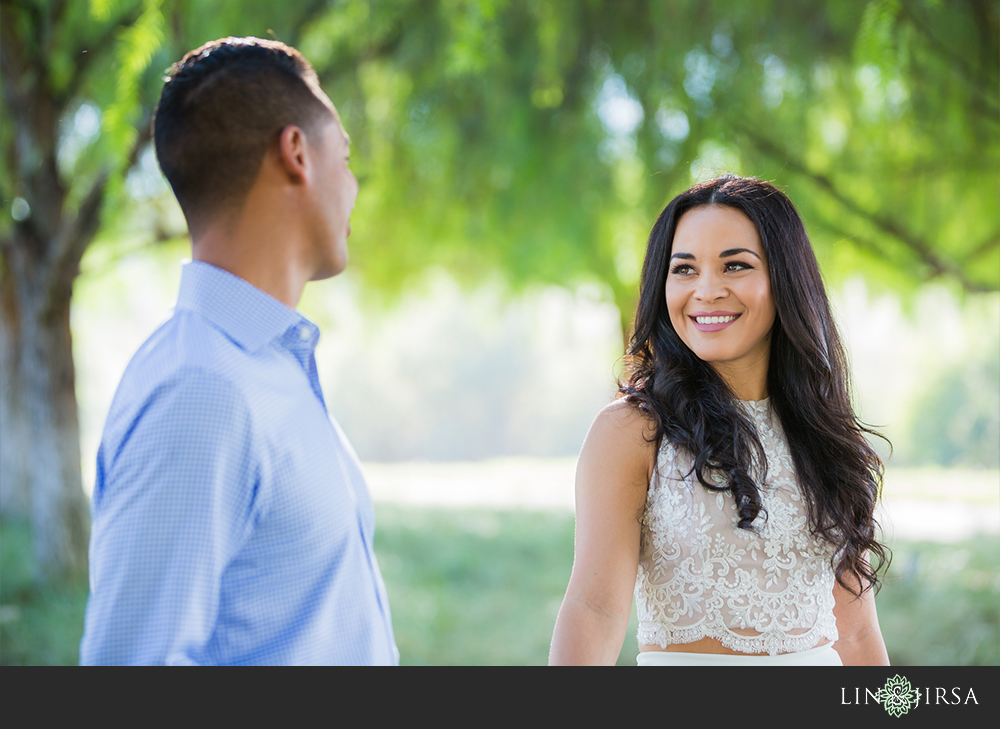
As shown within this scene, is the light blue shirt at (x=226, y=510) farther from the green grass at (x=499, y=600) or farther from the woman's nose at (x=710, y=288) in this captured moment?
the green grass at (x=499, y=600)

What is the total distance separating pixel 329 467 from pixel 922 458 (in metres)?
28.2

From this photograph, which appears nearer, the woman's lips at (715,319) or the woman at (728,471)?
the woman at (728,471)

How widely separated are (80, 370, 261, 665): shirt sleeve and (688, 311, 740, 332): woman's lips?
1.16 m

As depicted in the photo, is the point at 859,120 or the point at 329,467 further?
the point at 859,120

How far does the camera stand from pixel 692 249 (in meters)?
1.93

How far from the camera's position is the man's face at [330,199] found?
1394 millimetres

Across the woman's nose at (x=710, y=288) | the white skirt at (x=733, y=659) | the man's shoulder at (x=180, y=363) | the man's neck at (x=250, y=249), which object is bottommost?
the white skirt at (x=733, y=659)

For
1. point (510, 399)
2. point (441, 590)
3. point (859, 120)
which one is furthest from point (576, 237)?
point (510, 399)

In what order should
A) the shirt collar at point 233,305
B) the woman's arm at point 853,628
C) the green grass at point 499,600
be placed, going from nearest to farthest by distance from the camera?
the shirt collar at point 233,305, the woman's arm at point 853,628, the green grass at point 499,600

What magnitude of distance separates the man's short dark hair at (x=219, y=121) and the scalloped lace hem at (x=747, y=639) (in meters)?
1.30

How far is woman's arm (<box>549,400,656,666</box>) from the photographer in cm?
169

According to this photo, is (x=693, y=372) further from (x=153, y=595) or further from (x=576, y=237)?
(x=576, y=237)

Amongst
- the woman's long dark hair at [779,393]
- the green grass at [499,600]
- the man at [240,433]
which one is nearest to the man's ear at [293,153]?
the man at [240,433]

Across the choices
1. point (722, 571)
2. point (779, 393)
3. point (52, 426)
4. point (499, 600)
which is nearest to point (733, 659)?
point (722, 571)
